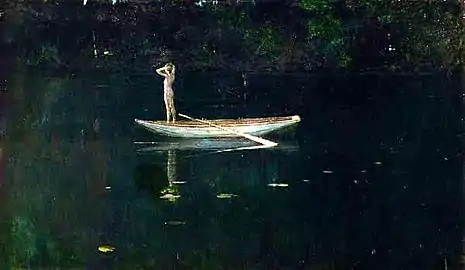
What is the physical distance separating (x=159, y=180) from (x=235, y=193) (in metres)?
0.81

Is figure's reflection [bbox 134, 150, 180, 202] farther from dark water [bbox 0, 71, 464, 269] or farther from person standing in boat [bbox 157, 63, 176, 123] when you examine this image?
person standing in boat [bbox 157, 63, 176, 123]

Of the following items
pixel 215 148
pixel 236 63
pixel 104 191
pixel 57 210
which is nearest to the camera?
pixel 57 210

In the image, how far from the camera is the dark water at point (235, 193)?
5.36 metres

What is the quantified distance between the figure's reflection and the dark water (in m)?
0.02

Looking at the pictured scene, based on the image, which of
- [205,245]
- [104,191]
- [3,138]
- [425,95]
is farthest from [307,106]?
[205,245]

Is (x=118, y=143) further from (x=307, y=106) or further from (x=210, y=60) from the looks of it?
(x=210, y=60)

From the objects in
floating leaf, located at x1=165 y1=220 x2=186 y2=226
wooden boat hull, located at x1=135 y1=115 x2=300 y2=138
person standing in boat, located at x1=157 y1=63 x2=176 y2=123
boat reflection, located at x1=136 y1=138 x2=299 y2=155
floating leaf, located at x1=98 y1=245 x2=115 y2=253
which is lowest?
floating leaf, located at x1=98 y1=245 x2=115 y2=253

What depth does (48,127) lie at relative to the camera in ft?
33.9

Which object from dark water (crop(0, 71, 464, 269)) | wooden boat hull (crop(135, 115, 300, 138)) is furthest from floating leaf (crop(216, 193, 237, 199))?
wooden boat hull (crop(135, 115, 300, 138))

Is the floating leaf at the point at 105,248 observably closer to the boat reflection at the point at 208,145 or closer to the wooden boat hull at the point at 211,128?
the boat reflection at the point at 208,145

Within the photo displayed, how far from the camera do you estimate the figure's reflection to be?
22.2ft

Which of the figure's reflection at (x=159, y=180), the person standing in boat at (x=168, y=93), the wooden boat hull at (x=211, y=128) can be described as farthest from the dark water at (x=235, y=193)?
the person standing in boat at (x=168, y=93)

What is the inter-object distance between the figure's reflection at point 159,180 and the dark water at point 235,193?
2 cm

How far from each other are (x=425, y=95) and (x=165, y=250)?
886 centimetres
